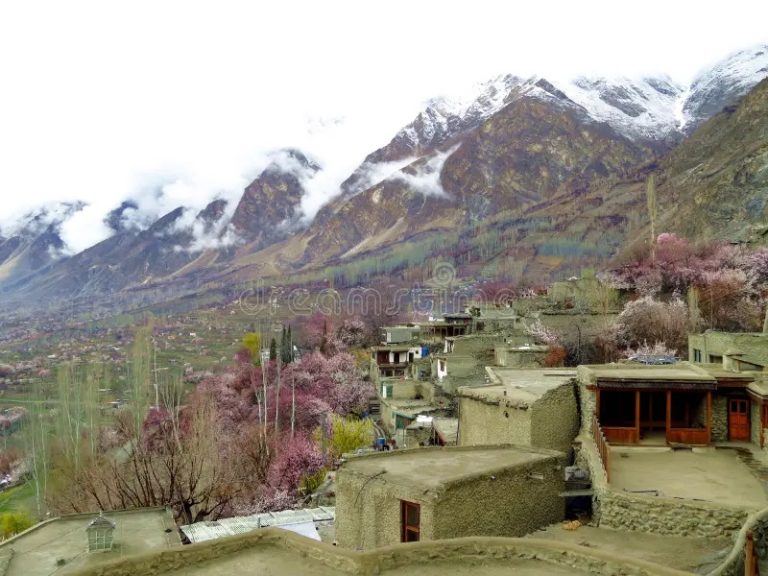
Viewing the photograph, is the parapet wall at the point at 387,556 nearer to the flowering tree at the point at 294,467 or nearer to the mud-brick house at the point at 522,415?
the mud-brick house at the point at 522,415

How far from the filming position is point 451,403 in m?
39.9

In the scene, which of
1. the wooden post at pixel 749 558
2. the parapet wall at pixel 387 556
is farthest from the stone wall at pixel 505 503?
the wooden post at pixel 749 558

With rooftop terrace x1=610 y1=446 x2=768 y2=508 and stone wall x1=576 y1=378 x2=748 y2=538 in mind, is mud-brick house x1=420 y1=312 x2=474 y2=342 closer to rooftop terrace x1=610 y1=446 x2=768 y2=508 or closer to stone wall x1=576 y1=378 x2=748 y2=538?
rooftop terrace x1=610 y1=446 x2=768 y2=508

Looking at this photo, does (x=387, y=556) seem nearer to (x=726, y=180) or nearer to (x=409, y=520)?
(x=409, y=520)

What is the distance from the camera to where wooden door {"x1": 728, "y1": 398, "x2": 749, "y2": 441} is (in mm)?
18922

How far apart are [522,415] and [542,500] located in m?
3.23

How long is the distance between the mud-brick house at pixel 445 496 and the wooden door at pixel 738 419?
19.1 feet

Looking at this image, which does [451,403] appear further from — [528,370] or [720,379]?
[720,379]

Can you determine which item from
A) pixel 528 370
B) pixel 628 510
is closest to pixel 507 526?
A: pixel 628 510

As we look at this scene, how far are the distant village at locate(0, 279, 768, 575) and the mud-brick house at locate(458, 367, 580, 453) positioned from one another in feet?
0.18

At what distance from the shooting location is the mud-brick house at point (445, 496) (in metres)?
14.2

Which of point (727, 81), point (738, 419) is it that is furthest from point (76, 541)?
point (727, 81)

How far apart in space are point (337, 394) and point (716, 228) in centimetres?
4453

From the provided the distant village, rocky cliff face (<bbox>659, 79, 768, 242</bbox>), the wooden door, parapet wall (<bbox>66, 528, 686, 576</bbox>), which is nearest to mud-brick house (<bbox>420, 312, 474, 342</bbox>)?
rocky cliff face (<bbox>659, 79, 768, 242</bbox>)
